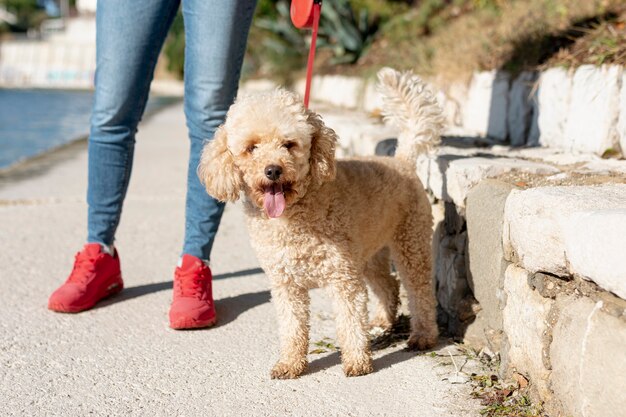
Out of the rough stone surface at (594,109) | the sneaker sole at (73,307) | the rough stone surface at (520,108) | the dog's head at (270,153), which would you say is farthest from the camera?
the rough stone surface at (520,108)

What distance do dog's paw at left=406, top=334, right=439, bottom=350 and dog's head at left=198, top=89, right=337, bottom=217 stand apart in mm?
918

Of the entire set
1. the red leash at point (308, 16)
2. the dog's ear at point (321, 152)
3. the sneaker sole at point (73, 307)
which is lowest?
the sneaker sole at point (73, 307)

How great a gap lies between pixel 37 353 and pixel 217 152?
1195 millimetres

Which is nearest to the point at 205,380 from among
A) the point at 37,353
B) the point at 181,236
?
the point at 37,353

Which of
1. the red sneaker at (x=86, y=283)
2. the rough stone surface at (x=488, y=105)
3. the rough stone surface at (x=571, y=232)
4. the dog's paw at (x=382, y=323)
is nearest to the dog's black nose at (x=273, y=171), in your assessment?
the rough stone surface at (x=571, y=232)

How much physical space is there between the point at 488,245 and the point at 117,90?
191cm

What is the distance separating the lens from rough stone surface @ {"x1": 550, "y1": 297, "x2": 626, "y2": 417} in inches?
77.5

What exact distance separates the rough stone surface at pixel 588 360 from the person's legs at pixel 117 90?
7.40 ft

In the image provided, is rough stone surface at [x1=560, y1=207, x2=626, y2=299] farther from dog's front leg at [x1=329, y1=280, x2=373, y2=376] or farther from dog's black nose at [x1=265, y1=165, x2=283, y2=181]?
dog's black nose at [x1=265, y1=165, x2=283, y2=181]

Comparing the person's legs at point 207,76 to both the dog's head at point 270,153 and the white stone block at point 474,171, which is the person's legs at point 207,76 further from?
the white stone block at point 474,171

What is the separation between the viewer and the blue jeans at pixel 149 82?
3.27 metres

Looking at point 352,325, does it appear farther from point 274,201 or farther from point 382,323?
point 382,323

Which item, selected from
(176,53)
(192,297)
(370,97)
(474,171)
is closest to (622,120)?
(474,171)

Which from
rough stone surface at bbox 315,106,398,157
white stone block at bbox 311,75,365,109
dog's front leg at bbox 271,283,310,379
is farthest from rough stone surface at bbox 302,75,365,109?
dog's front leg at bbox 271,283,310,379
